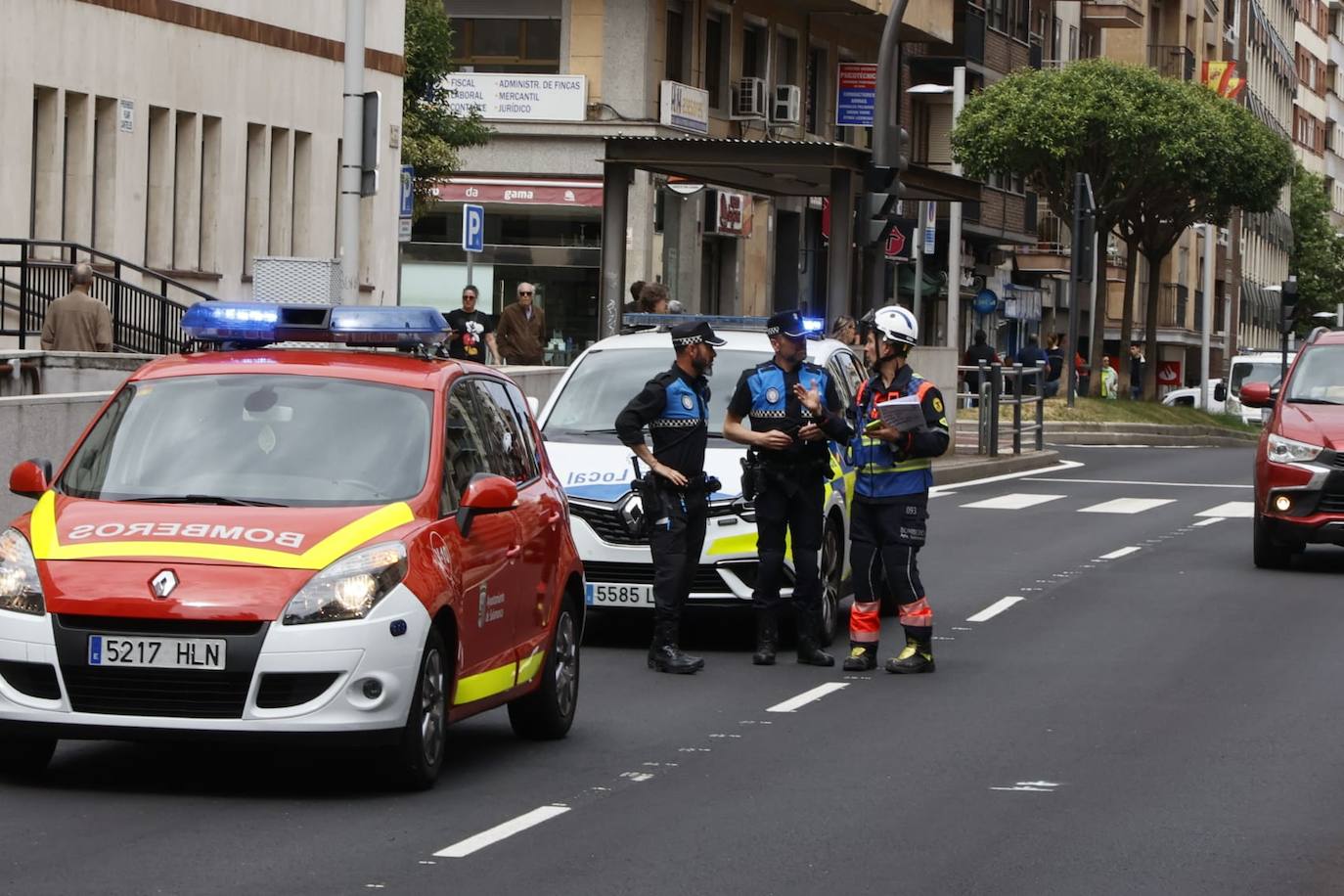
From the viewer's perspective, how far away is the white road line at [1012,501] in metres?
28.0

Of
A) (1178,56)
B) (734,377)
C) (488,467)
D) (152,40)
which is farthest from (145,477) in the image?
(1178,56)

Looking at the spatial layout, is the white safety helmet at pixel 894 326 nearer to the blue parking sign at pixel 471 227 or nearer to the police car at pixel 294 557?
the police car at pixel 294 557

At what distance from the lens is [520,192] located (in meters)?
46.6

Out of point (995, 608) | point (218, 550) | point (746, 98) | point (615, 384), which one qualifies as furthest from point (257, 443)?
point (746, 98)

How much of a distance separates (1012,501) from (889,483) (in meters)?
15.7

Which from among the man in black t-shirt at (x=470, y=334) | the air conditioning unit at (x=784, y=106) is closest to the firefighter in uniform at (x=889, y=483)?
the man in black t-shirt at (x=470, y=334)

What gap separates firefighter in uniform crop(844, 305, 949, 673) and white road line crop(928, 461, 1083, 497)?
14.7 metres

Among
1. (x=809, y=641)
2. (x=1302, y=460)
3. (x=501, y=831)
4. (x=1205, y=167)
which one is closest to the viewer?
(x=501, y=831)

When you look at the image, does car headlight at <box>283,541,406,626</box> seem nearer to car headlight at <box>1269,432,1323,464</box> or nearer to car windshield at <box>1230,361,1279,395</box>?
car headlight at <box>1269,432,1323,464</box>

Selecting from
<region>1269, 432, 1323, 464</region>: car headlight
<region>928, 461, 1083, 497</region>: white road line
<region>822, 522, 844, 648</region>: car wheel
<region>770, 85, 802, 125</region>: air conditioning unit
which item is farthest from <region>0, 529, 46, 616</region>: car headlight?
<region>770, 85, 802, 125</region>: air conditioning unit

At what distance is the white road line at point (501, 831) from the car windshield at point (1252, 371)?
48754 millimetres

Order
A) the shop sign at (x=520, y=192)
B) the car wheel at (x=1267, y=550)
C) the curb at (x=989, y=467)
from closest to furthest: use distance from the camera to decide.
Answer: the car wheel at (x=1267, y=550), the curb at (x=989, y=467), the shop sign at (x=520, y=192)

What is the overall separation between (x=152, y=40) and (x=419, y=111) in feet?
37.0

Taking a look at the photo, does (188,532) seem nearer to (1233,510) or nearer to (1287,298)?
(1233,510)
